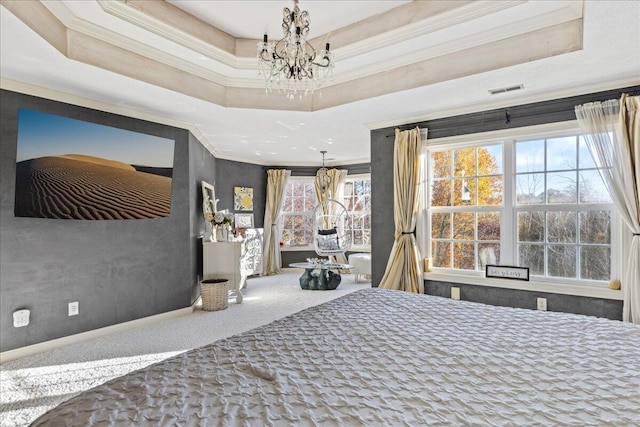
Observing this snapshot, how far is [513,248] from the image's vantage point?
11.5 ft

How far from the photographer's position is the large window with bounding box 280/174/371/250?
7484 millimetres

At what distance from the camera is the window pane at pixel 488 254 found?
3611 millimetres

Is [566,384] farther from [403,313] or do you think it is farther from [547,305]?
[547,305]

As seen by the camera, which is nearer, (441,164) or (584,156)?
(584,156)

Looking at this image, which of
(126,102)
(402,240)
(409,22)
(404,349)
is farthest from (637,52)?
(126,102)

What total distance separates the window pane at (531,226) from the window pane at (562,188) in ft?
0.64

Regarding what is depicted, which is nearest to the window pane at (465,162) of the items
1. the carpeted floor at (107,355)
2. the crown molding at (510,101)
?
the crown molding at (510,101)

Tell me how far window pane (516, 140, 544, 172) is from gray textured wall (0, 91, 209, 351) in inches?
153

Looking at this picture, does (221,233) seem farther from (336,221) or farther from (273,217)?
(336,221)

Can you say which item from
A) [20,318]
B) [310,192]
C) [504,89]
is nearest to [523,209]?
[504,89]

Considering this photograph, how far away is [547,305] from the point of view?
3.26 meters

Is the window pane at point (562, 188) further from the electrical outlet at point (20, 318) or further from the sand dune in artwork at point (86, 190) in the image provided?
the electrical outlet at point (20, 318)

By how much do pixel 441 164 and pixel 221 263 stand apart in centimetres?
322

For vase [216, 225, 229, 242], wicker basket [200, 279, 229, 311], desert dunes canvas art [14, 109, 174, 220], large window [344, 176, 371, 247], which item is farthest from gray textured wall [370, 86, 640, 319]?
large window [344, 176, 371, 247]
